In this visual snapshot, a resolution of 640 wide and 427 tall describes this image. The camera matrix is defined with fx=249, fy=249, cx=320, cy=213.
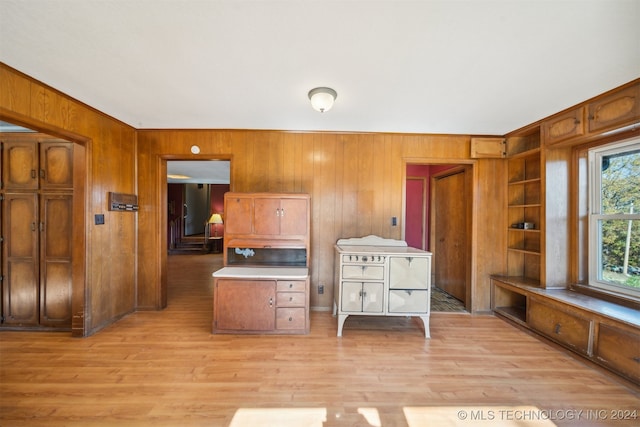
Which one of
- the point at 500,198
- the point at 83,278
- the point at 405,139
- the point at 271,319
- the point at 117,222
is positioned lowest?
the point at 271,319

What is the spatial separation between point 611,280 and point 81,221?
18.3ft

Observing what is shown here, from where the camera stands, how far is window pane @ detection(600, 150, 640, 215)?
238 cm

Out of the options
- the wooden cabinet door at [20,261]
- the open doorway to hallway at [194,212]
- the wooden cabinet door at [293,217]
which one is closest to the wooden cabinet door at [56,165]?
the wooden cabinet door at [20,261]

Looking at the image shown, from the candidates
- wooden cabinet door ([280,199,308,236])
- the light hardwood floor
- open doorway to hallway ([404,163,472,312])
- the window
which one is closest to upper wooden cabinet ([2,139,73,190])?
the light hardwood floor

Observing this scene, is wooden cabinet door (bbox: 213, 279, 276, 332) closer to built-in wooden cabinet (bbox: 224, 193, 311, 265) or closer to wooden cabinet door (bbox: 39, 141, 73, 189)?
built-in wooden cabinet (bbox: 224, 193, 311, 265)

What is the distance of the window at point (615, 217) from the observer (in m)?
2.37

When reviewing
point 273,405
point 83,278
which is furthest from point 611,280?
point 83,278

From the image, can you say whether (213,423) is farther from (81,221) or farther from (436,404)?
(81,221)

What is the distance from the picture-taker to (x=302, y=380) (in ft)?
6.54

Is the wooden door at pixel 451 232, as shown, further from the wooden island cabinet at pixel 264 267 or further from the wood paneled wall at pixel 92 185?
the wood paneled wall at pixel 92 185

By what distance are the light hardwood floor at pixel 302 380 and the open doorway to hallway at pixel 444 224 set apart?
3.37 feet

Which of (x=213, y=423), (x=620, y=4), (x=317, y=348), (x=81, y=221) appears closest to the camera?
(x=620, y=4)

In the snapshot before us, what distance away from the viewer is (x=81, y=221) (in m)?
2.67

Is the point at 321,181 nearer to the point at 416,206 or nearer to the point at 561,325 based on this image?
the point at 416,206
